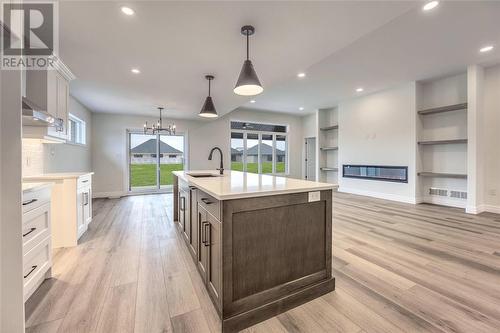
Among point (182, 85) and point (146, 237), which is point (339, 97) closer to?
point (182, 85)

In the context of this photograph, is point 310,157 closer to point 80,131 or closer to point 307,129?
point 307,129

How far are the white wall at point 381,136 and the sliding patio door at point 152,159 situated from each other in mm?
5672

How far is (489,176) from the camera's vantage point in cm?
448

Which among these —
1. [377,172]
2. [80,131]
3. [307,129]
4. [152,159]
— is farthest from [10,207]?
[307,129]

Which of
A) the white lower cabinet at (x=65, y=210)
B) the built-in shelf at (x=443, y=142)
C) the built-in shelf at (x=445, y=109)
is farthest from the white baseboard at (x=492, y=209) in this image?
the white lower cabinet at (x=65, y=210)

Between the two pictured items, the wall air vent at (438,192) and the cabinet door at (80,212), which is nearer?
the cabinet door at (80,212)

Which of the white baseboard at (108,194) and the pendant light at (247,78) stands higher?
the pendant light at (247,78)

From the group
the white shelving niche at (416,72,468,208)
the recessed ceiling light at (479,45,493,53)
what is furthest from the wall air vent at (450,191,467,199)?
the recessed ceiling light at (479,45,493,53)

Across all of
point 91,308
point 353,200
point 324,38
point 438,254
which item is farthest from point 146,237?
point 353,200

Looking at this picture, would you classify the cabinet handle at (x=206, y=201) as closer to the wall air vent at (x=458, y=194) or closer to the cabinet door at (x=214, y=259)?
the cabinet door at (x=214, y=259)

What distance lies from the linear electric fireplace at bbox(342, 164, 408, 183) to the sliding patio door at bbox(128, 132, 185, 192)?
18.6 feet

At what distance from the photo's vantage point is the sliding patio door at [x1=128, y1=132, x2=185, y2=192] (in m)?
7.42

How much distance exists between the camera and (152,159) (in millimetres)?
7633

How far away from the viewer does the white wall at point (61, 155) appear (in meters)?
3.21
